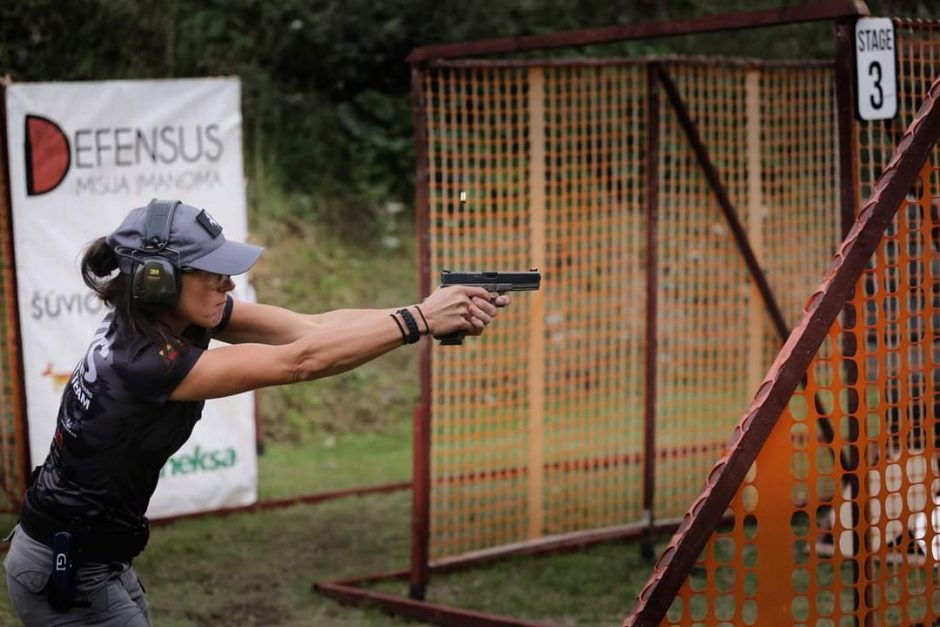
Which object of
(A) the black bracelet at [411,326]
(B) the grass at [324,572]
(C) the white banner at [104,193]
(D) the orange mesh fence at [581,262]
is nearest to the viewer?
(A) the black bracelet at [411,326]

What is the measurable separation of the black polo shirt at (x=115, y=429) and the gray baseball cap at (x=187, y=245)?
0.73ft

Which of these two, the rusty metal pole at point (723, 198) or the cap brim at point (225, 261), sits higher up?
the rusty metal pole at point (723, 198)

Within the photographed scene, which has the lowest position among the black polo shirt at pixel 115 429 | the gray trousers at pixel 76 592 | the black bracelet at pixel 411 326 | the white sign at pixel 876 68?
the gray trousers at pixel 76 592

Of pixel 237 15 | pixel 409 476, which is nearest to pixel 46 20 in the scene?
pixel 237 15

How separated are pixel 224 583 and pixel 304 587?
0.43 meters

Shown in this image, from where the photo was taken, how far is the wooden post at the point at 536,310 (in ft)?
22.5

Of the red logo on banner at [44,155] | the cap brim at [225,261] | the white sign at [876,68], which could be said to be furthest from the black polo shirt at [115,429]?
the red logo on banner at [44,155]

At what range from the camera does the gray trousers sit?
A: 344cm

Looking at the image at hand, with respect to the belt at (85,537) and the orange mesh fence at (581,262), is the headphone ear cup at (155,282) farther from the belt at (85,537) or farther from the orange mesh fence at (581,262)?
the orange mesh fence at (581,262)

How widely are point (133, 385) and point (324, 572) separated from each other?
12.0ft

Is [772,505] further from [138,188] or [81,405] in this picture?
[138,188]

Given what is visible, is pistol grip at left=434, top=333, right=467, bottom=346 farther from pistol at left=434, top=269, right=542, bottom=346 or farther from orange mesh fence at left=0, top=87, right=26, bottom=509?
orange mesh fence at left=0, top=87, right=26, bottom=509

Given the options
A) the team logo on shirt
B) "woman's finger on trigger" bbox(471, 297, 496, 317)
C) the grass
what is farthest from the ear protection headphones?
the grass

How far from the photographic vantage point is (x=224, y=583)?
6520 millimetres
